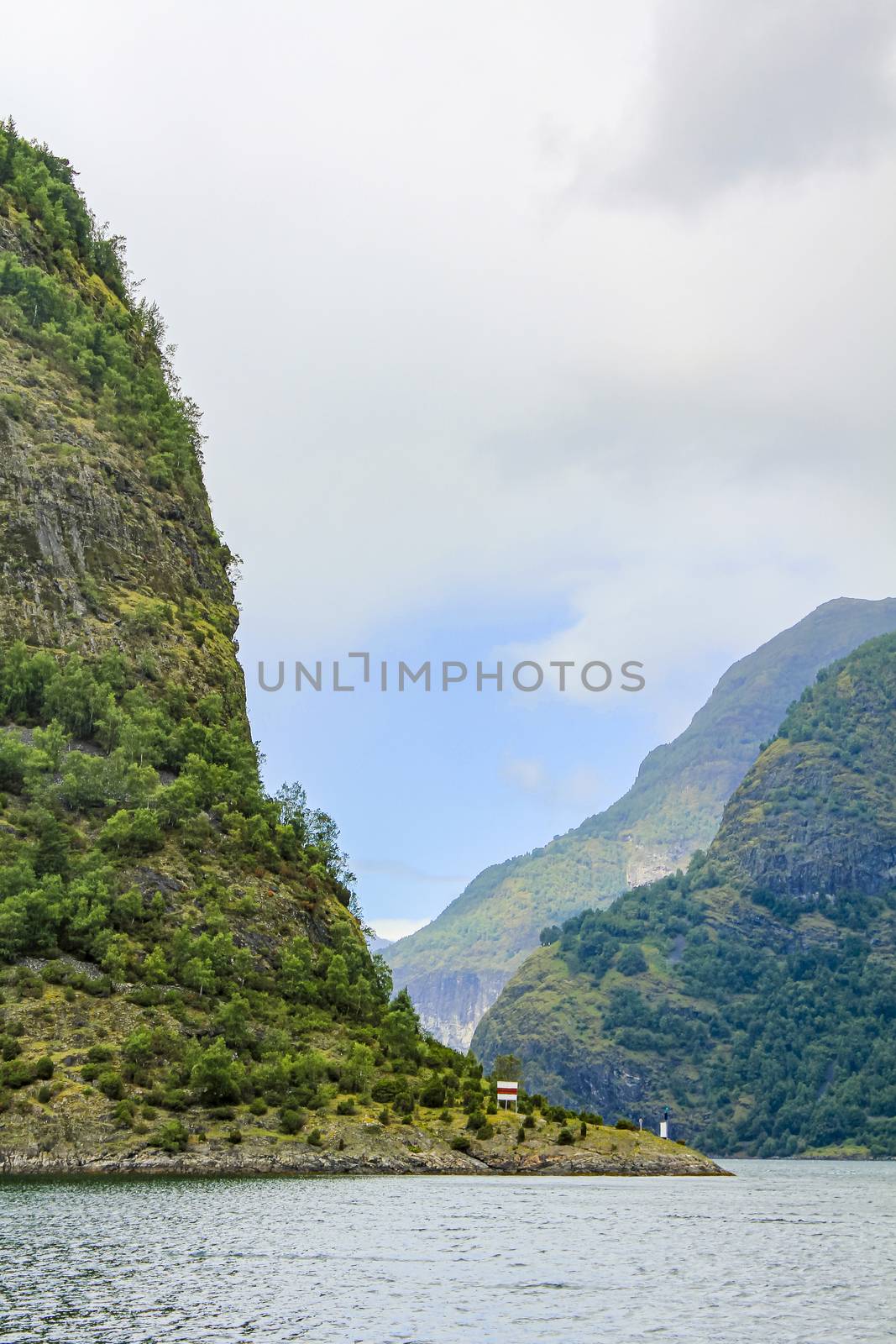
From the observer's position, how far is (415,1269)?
246 ft

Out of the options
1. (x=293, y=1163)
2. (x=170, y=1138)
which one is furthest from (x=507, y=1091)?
(x=170, y=1138)

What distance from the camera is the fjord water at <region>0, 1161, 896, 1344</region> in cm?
5612

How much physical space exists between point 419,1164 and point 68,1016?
4374 centimetres

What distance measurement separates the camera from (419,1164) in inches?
6565

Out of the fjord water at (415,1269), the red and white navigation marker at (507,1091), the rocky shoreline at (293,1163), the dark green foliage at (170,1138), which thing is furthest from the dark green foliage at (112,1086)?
the red and white navigation marker at (507,1091)

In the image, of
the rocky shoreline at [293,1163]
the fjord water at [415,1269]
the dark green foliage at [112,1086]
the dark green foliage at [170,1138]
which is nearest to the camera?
the fjord water at [415,1269]

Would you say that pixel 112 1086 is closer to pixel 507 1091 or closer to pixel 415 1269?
pixel 507 1091

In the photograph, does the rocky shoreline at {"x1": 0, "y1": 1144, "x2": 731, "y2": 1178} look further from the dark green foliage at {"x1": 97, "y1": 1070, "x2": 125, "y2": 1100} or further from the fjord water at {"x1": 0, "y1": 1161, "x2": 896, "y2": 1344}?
the fjord water at {"x1": 0, "y1": 1161, "x2": 896, "y2": 1344}

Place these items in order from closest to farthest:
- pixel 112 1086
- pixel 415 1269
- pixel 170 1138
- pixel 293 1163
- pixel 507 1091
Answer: pixel 415 1269
pixel 170 1138
pixel 112 1086
pixel 293 1163
pixel 507 1091

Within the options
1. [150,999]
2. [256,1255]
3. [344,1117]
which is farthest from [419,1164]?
[256,1255]

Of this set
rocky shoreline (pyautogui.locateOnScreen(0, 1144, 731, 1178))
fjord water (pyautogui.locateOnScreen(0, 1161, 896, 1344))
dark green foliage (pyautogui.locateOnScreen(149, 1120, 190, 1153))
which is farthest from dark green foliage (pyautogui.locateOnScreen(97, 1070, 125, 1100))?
fjord water (pyautogui.locateOnScreen(0, 1161, 896, 1344))

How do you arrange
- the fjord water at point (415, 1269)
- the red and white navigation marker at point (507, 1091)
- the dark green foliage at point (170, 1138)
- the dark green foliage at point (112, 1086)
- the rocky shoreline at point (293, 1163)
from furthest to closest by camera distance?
the red and white navigation marker at point (507, 1091) → the dark green foliage at point (112, 1086) → the dark green foliage at point (170, 1138) → the rocky shoreline at point (293, 1163) → the fjord water at point (415, 1269)

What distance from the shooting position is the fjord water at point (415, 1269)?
5612cm

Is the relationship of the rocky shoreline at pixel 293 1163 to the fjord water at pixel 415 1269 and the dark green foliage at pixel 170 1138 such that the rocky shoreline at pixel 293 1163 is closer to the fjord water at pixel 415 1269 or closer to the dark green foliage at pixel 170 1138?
the dark green foliage at pixel 170 1138
